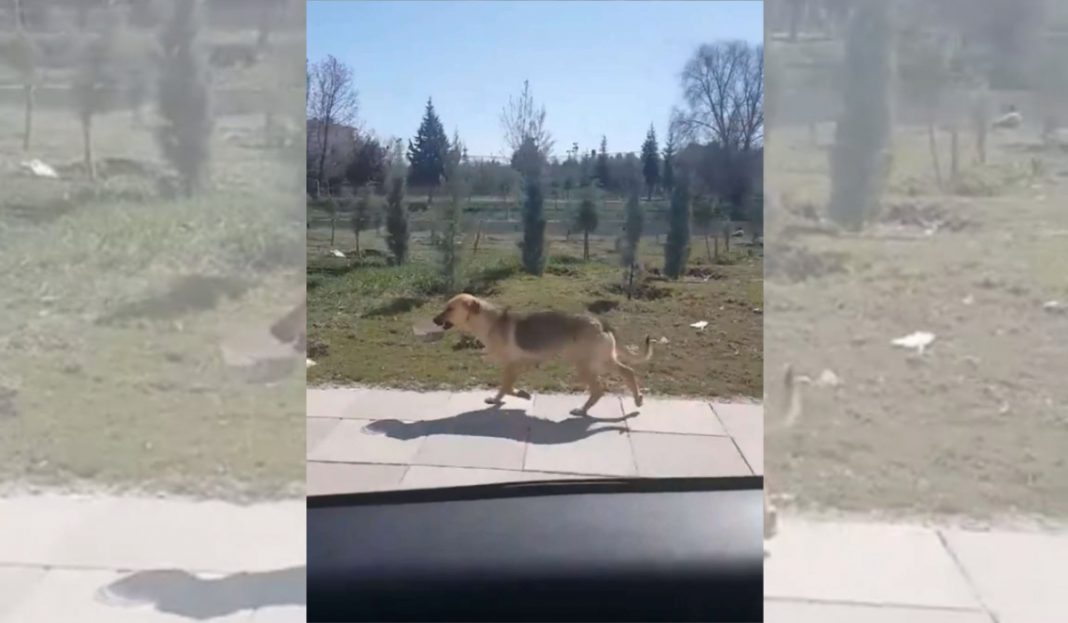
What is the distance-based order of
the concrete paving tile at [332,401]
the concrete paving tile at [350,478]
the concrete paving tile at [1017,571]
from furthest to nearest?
the concrete paving tile at [332,401]
the concrete paving tile at [350,478]
the concrete paving tile at [1017,571]

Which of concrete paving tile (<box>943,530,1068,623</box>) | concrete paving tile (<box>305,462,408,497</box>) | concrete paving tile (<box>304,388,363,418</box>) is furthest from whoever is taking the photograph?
concrete paving tile (<box>304,388,363,418</box>)

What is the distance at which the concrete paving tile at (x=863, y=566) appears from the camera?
1.98 m

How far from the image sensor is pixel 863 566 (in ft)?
6.71

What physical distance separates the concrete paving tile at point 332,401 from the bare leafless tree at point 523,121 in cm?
66

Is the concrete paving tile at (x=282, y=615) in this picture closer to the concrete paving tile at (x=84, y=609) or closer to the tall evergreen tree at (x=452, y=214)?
the concrete paving tile at (x=84, y=609)

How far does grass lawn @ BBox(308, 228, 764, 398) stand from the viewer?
207 centimetres

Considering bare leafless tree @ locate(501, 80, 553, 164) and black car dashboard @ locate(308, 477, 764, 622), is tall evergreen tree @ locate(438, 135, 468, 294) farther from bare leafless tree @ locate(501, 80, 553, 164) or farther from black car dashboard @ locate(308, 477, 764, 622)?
black car dashboard @ locate(308, 477, 764, 622)

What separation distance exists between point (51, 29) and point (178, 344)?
0.80 meters

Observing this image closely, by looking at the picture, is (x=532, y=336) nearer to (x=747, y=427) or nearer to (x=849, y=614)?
(x=747, y=427)

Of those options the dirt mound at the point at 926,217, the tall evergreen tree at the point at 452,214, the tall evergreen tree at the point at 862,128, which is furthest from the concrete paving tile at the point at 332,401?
the dirt mound at the point at 926,217

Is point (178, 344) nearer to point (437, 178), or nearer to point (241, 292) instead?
point (241, 292)

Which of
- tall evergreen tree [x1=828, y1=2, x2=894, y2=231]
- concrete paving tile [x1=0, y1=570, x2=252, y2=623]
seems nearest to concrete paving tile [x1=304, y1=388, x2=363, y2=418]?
concrete paving tile [x1=0, y1=570, x2=252, y2=623]

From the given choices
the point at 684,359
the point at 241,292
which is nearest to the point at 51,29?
the point at 241,292

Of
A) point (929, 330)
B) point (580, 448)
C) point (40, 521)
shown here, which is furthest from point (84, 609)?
point (929, 330)
